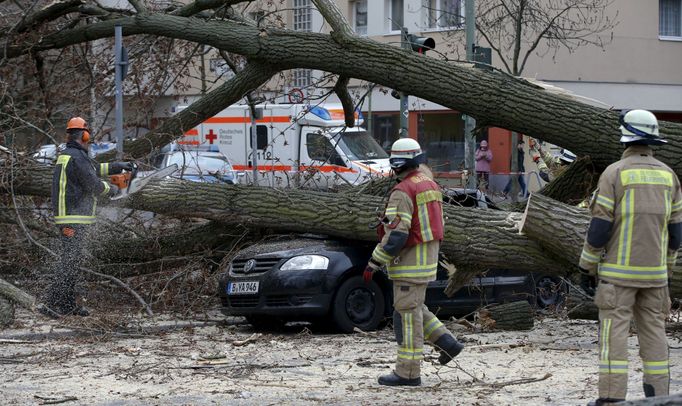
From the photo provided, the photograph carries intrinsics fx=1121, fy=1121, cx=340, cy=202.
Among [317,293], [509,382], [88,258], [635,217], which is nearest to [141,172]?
[88,258]

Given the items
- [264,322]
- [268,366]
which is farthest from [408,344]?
[264,322]

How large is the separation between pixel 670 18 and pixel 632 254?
2945 centimetres

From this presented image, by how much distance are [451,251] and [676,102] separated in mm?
25513

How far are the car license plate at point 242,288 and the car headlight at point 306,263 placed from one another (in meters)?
0.30

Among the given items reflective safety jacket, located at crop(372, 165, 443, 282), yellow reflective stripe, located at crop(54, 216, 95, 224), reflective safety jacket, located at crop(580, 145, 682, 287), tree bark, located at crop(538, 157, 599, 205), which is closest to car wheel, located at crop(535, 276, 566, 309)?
tree bark, located at crop(538, 157, 599, 205)

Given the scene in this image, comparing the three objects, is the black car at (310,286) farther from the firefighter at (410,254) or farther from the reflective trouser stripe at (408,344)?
the reflective trouser stripe at (408,344)

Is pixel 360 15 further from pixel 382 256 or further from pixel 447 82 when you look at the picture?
pixel 382 256

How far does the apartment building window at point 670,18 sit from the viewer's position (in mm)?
33719

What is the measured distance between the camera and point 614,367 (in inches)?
247

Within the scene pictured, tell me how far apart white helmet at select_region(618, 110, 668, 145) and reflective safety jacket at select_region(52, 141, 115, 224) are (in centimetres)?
605

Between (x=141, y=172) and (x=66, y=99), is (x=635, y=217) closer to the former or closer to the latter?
(x=141, y=172)

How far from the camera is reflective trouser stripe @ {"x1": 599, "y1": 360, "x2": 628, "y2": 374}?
626cm

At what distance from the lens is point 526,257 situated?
31.7 feet

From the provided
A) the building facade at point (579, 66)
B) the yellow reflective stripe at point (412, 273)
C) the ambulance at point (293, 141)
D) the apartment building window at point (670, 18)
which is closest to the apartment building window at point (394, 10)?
the building facade at point (579, 66)
